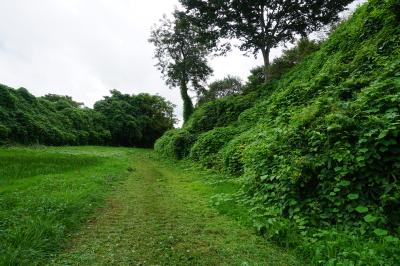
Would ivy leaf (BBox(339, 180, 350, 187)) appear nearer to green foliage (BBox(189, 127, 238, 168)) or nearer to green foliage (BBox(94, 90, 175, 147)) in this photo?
green foliage (BBox(189, 127, 238, 168))

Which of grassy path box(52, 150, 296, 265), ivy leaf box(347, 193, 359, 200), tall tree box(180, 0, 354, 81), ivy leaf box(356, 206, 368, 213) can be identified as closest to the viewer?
grassy path box(52, 150, 296, 265)

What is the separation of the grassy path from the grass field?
0.02 m

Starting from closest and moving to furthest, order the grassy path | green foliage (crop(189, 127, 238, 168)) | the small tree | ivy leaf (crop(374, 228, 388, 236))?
ivy leaf (crop(374, 228, 388, 236)) → the grassy path → green foliage (crop(189, 127, 238, 168)) → the small tree

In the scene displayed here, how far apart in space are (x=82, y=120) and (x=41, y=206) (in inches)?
1827

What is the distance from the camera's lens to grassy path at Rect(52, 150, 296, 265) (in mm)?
5191

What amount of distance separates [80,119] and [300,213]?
4950 centimetres

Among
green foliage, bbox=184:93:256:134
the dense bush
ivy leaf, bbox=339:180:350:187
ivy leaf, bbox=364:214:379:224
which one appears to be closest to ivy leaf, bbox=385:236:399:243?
ivy leaf, bbox=364:214:379:224

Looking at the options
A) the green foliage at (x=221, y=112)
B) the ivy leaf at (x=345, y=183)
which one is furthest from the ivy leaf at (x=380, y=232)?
the green foliage at (x=221, y=112)

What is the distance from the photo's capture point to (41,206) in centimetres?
765

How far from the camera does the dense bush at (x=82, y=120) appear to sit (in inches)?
1417

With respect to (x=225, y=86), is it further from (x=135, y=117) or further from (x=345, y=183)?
(x=345, y=183)

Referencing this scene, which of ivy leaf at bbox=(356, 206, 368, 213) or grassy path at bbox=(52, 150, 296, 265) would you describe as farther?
ivy leaf at bbox=(356, 206, 368, 213)

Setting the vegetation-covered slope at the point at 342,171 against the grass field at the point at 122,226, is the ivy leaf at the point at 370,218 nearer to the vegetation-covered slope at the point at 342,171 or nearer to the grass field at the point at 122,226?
the vegetation-covered slope at the point at 342,171

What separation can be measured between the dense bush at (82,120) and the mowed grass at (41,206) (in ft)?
76.8
